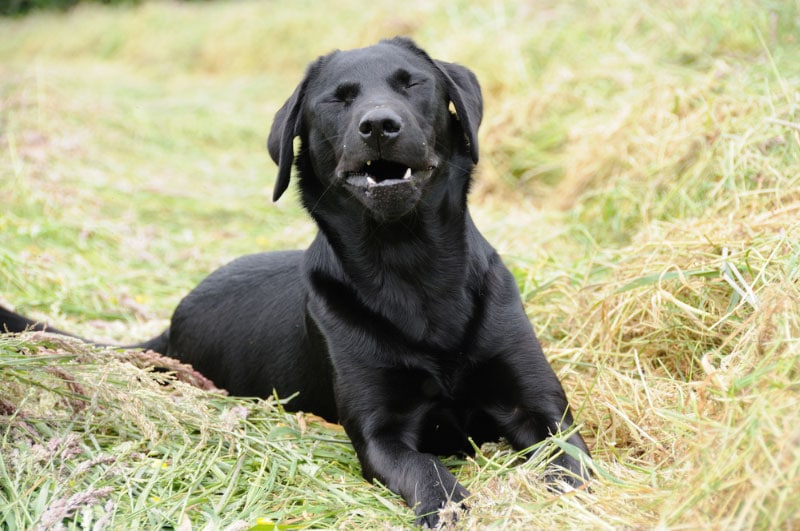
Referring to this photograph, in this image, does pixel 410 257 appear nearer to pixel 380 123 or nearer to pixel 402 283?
pixel 402 283

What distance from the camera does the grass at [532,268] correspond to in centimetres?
237

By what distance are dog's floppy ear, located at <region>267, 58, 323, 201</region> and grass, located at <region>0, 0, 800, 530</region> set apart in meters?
0.80

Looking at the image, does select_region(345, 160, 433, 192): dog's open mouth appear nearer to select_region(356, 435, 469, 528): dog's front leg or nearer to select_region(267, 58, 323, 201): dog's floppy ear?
select_region(267, 58, 323, 201): dog's floppy ear

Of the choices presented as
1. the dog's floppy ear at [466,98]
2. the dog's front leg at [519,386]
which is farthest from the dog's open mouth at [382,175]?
the dog's front leg at [519,386]

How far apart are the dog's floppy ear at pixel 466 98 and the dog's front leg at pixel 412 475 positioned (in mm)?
1060

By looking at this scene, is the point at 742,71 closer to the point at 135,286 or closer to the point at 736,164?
the point at 736,164

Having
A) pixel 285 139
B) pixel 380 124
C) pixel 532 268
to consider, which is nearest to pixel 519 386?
pixel 380 124

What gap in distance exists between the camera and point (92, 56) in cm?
1892

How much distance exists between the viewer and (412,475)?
260 cm

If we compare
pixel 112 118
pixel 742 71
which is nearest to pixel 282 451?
pixel 742 71

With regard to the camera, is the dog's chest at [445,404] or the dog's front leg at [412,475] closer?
the dog's front leg at [412,475]

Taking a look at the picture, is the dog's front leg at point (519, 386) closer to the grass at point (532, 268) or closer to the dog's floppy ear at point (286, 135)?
the grass at point (532, 268)

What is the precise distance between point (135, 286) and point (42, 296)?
61 centimetres

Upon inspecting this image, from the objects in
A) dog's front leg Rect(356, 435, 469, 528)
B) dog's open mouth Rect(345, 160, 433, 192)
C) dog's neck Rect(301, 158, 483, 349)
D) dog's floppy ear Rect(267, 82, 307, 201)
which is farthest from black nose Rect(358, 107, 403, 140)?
dog's front leg Rect(356, 435, 469, 528)
